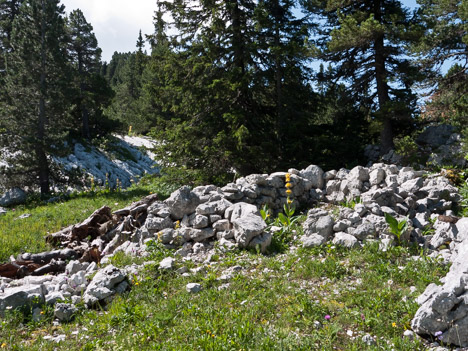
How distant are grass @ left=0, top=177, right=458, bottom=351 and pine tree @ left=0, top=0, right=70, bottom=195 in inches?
566

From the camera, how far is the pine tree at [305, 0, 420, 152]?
42.4 ft

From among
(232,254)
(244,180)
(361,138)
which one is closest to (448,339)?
(232,254)

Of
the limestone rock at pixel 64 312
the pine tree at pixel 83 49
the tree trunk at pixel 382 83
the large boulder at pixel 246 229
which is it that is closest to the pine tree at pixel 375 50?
the tree trunk at pixel 382 83

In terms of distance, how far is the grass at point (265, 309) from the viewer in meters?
4.19

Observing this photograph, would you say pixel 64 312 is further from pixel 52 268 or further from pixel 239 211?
pixel 239 211

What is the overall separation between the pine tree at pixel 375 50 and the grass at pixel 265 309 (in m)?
9.78

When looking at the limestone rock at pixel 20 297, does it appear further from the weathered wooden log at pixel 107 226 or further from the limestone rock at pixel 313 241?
the limestone rock at pixel 313 241

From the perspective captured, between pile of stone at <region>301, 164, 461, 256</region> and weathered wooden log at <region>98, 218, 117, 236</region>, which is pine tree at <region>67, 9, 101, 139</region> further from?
pile of stone at <region>301, 164, 461, 256</region>

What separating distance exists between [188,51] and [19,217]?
33.5ft

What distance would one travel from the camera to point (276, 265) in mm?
6242

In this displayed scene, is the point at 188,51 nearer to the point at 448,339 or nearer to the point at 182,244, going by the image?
the point at 182,244

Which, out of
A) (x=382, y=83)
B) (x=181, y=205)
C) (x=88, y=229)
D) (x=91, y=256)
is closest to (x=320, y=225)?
(x=181, y=205)

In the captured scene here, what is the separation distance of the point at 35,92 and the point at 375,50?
18.8m

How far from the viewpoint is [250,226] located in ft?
23.2
